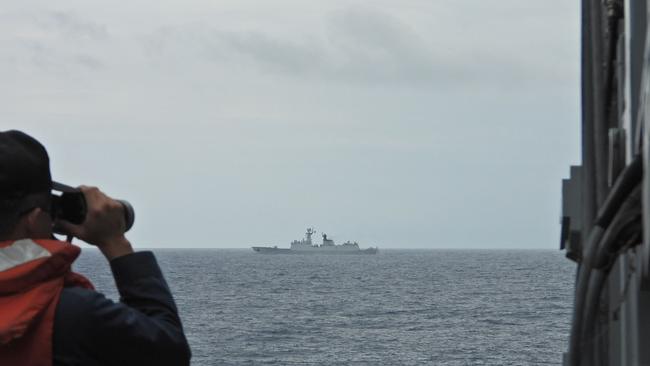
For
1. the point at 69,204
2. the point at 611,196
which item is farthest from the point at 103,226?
the point at 611,196

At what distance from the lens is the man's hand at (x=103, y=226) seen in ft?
6.88

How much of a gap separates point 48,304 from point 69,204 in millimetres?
266

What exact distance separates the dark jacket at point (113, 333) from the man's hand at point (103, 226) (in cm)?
14

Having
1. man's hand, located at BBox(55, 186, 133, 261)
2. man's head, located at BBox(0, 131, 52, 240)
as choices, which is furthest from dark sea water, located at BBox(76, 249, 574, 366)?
man's head, located at BBox(0, 131, 52, 240)

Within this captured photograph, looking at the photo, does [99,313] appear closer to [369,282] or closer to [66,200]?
[66,200]

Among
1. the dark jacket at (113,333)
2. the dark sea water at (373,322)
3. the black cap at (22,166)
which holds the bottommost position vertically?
the dark sea water at (373,322)

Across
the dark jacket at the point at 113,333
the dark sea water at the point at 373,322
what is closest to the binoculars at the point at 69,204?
the dark jacket at the point at 113,333

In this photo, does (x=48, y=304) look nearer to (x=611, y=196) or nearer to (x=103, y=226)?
(x=103, y=226)

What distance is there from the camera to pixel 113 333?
1969 millimetres

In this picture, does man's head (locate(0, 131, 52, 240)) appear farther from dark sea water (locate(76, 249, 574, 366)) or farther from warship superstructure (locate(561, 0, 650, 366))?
dark sea water (locate(76, 249, 574, 366))

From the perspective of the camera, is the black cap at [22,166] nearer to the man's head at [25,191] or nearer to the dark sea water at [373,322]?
the man's head at [25,191]

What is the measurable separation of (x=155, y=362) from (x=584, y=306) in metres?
1.35

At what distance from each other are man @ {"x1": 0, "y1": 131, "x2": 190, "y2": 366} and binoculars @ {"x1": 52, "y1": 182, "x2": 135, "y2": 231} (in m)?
0.07

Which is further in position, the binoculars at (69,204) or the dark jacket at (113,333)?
the binoculars at (69,204)
